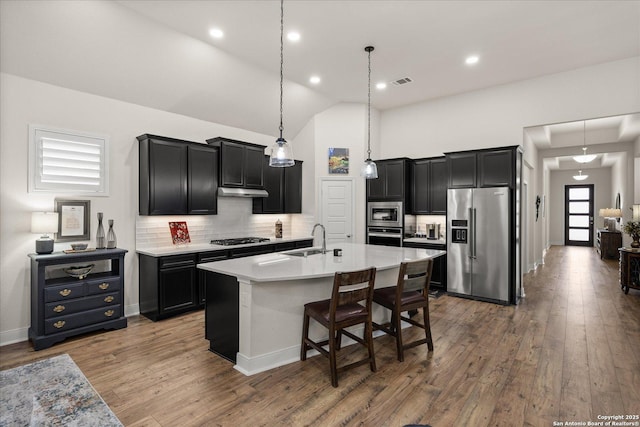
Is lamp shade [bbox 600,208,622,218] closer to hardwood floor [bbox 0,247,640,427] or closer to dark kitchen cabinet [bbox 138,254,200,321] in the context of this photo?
hardwood floor [bbox 0,247,640,427]

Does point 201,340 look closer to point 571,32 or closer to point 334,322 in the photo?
point 334,322

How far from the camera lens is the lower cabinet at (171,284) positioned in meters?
4.49

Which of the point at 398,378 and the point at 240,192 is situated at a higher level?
the point at 240,192

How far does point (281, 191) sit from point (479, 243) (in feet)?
12.2

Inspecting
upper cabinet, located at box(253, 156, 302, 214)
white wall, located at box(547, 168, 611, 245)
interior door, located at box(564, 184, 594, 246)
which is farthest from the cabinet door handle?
interior door, located at box(564, 184, 594, 246)

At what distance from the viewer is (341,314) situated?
3.01 m

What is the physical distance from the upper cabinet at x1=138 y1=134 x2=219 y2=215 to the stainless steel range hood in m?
0.13

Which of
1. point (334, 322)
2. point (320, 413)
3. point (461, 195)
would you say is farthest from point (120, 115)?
point (461, 195)

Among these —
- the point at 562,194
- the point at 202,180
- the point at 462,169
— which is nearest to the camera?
the point at 202,180

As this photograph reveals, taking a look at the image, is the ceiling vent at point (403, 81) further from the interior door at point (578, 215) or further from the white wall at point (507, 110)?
the interior door at point (578, 215)

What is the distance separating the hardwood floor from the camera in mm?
2480

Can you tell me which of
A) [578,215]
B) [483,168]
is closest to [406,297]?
[483,168]

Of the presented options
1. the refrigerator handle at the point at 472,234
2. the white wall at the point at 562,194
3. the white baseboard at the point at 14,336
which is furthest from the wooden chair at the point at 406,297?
the white wall at the point at 562,194

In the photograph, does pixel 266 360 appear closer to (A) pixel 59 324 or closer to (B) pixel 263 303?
(B) pixel 263 303
